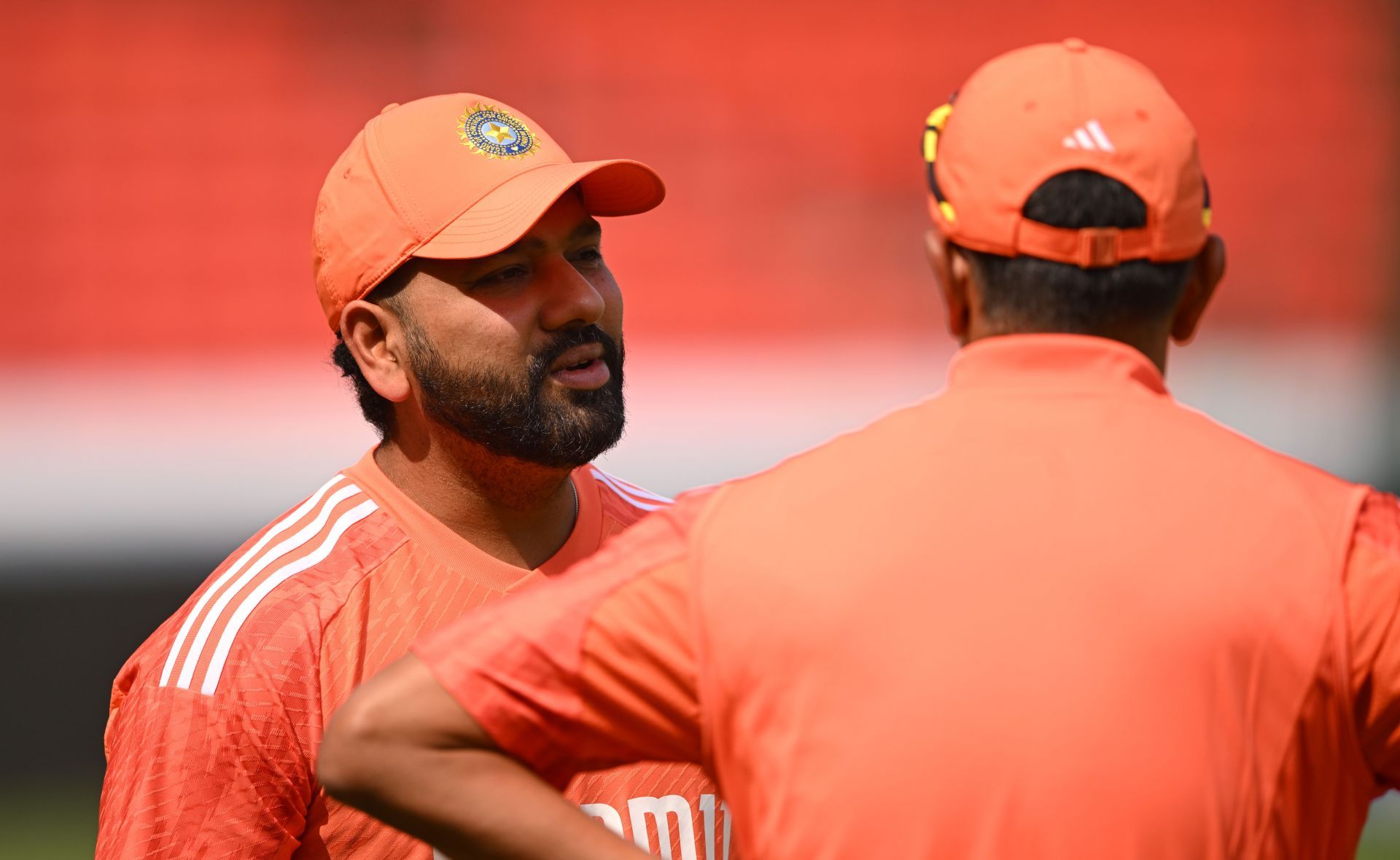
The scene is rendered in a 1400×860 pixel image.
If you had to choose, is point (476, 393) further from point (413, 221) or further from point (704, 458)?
point (704, 458)

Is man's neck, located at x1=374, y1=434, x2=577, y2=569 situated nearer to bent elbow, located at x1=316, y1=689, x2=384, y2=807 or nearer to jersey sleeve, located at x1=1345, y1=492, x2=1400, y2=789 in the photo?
bent elbow, located at x1=316, y1=689, x2=384, y2=807

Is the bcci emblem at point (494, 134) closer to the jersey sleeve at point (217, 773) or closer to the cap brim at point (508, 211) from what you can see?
the cap brim at point (508, 211)

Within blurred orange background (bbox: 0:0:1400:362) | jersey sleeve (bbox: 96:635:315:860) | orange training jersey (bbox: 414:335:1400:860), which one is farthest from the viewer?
blurred orange background (bbox: 0:0:1400:362)

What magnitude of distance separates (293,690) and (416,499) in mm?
398

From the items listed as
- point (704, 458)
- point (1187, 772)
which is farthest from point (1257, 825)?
point (704, 458)

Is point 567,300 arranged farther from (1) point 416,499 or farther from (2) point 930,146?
(2) point 930,146

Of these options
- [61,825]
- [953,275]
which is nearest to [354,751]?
[953,275]

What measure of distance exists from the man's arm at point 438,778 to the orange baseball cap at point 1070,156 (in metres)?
0.63

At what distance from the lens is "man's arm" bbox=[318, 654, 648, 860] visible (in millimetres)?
1429

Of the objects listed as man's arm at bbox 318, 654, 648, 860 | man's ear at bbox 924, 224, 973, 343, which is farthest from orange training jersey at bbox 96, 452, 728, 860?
man's ear at bbox 924, 224, 973, 343

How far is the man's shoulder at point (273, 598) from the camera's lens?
2.12 m

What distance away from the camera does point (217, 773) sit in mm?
2045

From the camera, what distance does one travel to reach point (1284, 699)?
1.35 m

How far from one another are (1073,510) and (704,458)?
5.10m
